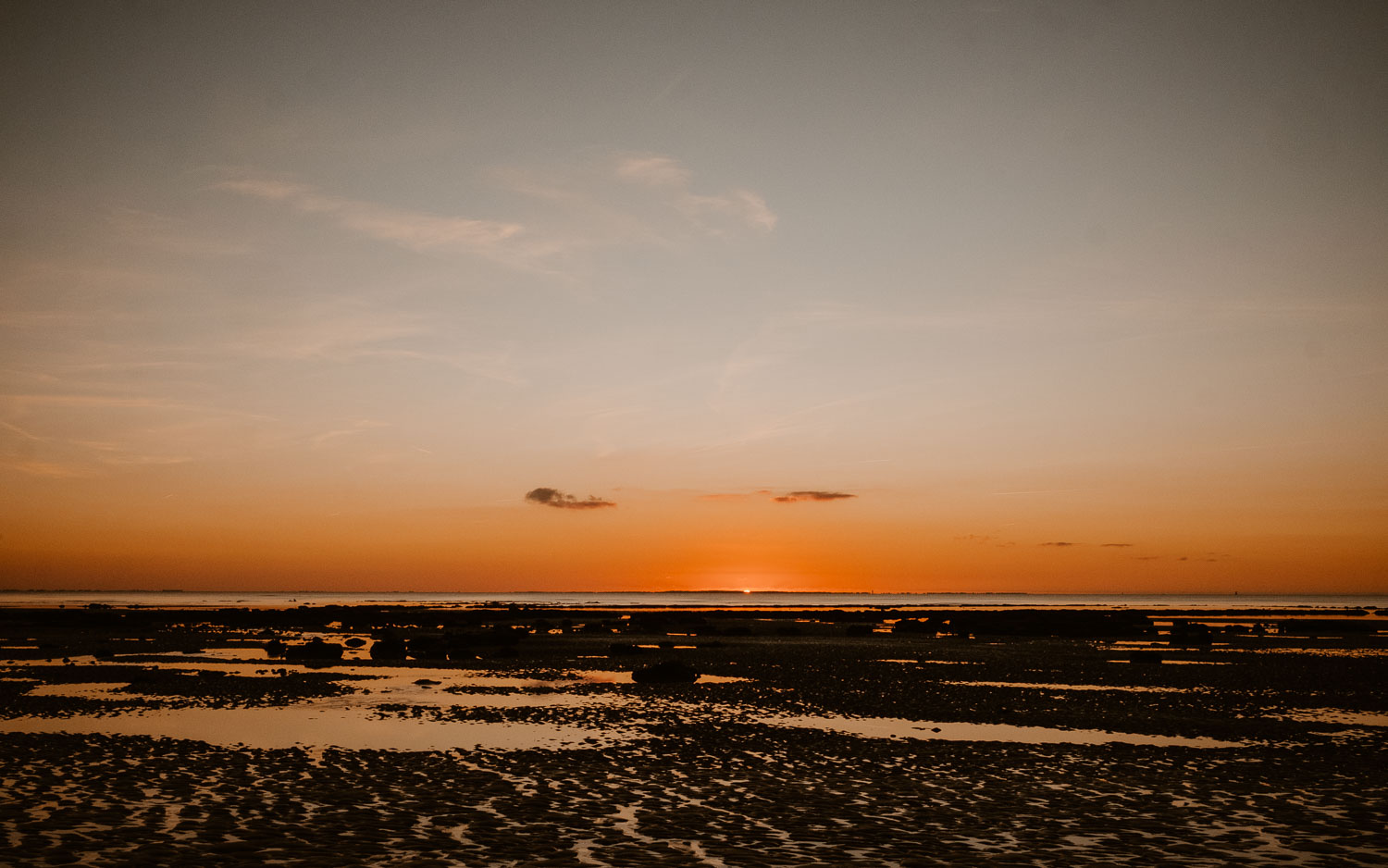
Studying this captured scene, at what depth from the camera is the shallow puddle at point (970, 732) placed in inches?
919

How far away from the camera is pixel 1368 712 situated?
28.9 m

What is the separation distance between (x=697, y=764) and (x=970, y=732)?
8577mm

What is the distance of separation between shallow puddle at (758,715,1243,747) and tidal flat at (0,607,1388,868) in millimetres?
148

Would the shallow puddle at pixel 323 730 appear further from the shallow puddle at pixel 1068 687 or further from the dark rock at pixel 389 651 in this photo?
the dark rock at pixel 389 651

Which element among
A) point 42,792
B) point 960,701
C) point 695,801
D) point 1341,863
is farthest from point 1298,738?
point 42,792

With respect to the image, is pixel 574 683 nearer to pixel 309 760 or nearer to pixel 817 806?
pixel 309 760

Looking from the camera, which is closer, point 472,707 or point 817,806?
point 817,806

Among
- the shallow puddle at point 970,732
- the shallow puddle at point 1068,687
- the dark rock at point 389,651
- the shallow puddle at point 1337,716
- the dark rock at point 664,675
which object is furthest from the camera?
the dark rock at point 389,651

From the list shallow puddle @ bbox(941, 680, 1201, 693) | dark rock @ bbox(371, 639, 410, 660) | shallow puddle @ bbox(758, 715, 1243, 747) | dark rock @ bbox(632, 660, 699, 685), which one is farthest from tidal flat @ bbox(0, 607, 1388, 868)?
dark rock @ bbox(371, 639, 410, 660)

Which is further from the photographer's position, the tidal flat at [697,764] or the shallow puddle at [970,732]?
the shallow puddle at [970,732]

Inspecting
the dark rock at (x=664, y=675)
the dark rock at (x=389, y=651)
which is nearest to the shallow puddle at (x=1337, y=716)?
the dark rock at (x=664, y=675)

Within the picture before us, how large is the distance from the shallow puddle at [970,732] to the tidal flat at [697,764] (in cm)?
15

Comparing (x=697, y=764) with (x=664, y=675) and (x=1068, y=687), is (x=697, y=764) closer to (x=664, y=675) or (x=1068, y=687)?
(x=664, y=675)

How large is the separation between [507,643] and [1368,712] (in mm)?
45934
